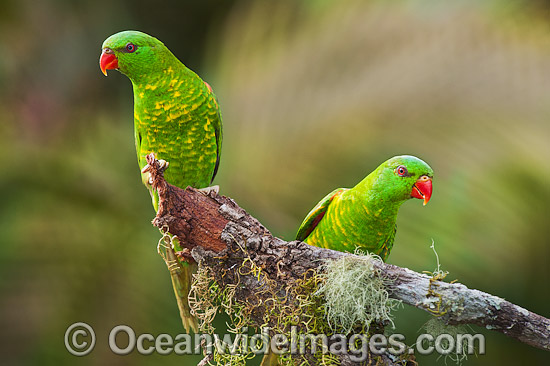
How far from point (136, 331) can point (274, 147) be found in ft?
6.80

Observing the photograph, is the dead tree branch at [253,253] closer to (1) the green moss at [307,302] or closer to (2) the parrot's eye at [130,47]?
(1) the green moss at [307,302]

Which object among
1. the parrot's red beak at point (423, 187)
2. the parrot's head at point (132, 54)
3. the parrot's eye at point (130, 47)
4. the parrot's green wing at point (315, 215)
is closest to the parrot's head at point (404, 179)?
the parrot's red beak at point (423, 187)

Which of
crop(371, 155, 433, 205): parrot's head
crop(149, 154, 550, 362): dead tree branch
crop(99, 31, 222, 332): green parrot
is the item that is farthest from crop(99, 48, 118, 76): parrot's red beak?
crop(371, 155, 433, 205): parrot's head

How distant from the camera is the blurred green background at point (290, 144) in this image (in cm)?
405

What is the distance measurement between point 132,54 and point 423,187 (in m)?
1.83

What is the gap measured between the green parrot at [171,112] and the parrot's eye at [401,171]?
4.09ft

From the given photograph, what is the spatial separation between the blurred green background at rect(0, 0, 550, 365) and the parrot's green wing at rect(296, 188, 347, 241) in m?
0.87

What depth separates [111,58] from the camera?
300 centimetres

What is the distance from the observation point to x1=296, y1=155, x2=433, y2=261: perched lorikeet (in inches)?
108

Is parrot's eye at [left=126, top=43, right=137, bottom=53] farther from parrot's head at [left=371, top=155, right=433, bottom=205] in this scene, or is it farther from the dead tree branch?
parrot's head at [left=371, top=155, right=433, bottom=205]

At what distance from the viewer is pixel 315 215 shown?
10.6 feet

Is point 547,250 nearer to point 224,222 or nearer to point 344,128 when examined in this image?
point 344,128

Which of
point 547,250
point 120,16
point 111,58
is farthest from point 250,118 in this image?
point 547,250

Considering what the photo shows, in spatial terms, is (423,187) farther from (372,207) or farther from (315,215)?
(315,215)
